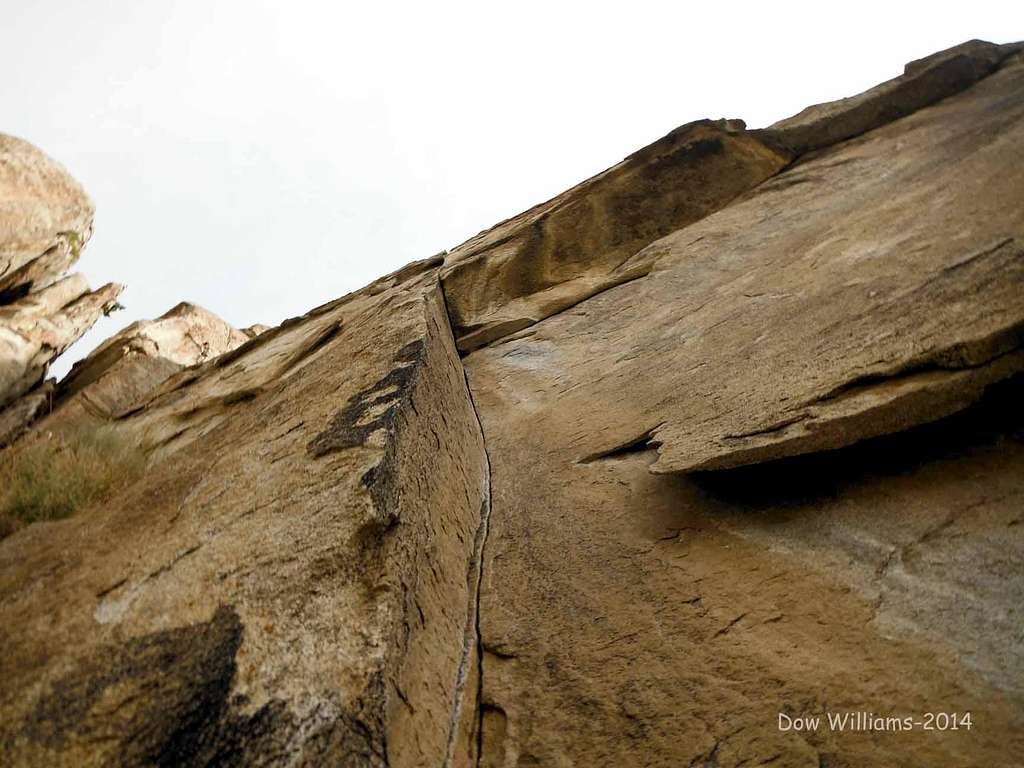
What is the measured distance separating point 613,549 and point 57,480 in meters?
3.98

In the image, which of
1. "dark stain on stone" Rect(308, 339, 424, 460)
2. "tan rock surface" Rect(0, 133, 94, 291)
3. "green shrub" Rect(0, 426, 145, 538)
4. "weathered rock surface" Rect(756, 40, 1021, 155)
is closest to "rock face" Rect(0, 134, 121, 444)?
"tan rock surface" Rect(0, 133, 94, 291)

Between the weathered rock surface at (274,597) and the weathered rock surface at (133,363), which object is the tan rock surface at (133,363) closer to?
the weathered rock surface at (133,363)

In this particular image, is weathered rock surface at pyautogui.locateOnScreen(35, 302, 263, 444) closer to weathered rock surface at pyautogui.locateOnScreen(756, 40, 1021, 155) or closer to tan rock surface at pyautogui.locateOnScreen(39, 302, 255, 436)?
tan rock surface at pyautogui.locateOnScreen(39, 302, 255, 436)

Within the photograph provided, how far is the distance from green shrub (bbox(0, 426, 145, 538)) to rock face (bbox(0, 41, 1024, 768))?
45cm

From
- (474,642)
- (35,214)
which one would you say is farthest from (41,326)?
(474,642)

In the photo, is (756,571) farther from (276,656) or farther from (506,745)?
(276,656)

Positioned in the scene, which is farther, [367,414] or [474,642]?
[367,414]

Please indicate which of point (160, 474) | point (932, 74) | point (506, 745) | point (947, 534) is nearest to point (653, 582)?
point (506, 745)

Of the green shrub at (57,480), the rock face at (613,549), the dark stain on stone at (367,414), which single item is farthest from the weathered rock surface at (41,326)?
the dark stain on stone at (367,414)

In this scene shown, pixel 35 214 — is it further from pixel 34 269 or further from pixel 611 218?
pixel 611 218

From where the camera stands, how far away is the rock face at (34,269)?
30.8 feet

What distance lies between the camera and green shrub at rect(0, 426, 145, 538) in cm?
449

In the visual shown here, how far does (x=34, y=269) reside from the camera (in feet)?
35.4

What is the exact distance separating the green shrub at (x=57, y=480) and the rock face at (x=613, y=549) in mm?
454
